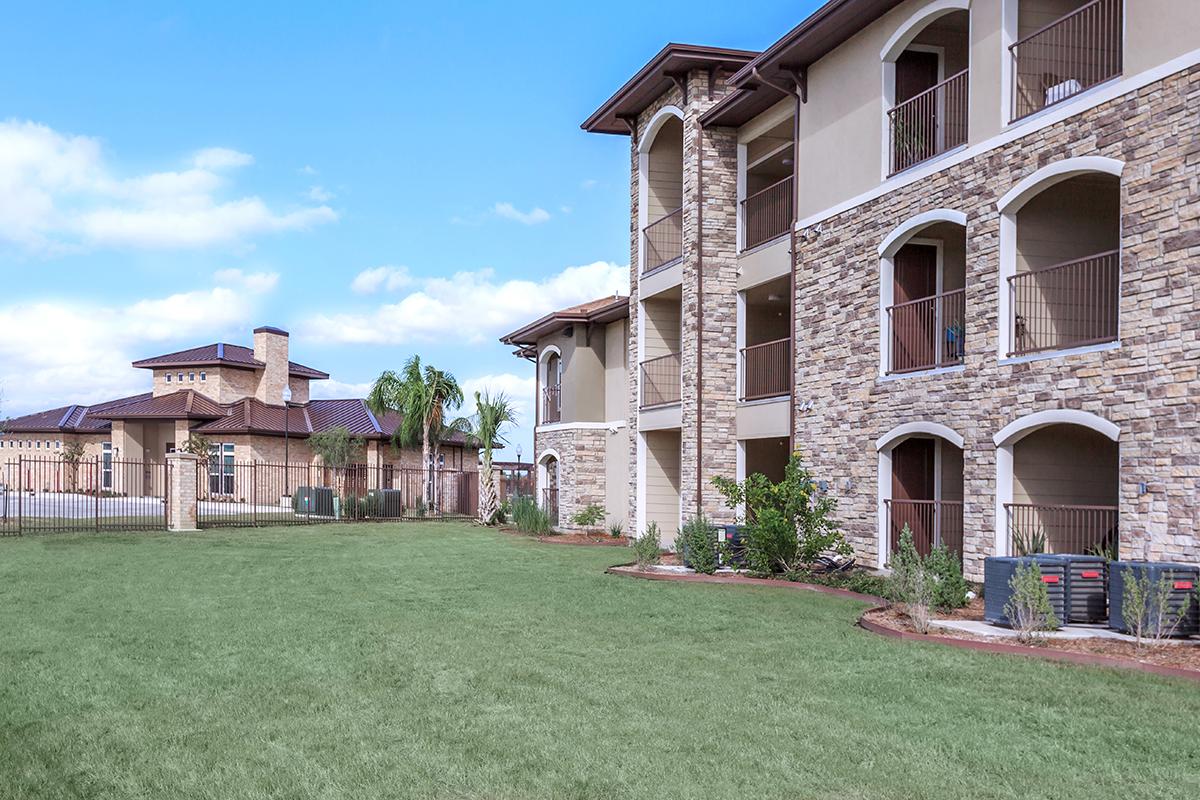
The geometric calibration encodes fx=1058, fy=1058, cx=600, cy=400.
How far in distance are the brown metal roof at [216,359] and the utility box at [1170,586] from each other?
42.4 metres

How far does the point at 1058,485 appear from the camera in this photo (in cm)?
1452

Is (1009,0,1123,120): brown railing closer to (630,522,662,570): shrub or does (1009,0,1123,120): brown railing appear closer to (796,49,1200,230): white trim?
(796,49,1200,230): white trim

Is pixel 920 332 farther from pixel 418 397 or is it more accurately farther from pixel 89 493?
pixel 89 493

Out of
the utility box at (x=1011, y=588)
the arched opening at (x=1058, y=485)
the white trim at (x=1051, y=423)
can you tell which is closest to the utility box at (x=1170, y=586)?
the utility box at (x=1011, y=588)

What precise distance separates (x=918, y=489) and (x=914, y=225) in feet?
14.0

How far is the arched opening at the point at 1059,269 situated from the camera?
14.5 meters

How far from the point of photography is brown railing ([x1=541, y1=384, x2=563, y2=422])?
3203 cm

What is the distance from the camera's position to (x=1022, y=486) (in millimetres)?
14445

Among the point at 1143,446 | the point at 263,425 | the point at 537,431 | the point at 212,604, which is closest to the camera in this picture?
the point at 1143,446

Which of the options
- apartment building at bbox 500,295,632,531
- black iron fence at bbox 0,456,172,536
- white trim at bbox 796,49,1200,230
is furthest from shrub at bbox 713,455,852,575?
black iron fence at bbox 0,456,172,536

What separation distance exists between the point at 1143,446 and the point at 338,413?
4143 cm

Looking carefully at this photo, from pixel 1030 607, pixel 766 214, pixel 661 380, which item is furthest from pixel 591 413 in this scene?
pixel 1030 607

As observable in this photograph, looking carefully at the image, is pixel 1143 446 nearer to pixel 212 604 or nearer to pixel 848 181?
pixel 848 181

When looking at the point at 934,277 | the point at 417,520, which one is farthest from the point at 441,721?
the point at 417,520
